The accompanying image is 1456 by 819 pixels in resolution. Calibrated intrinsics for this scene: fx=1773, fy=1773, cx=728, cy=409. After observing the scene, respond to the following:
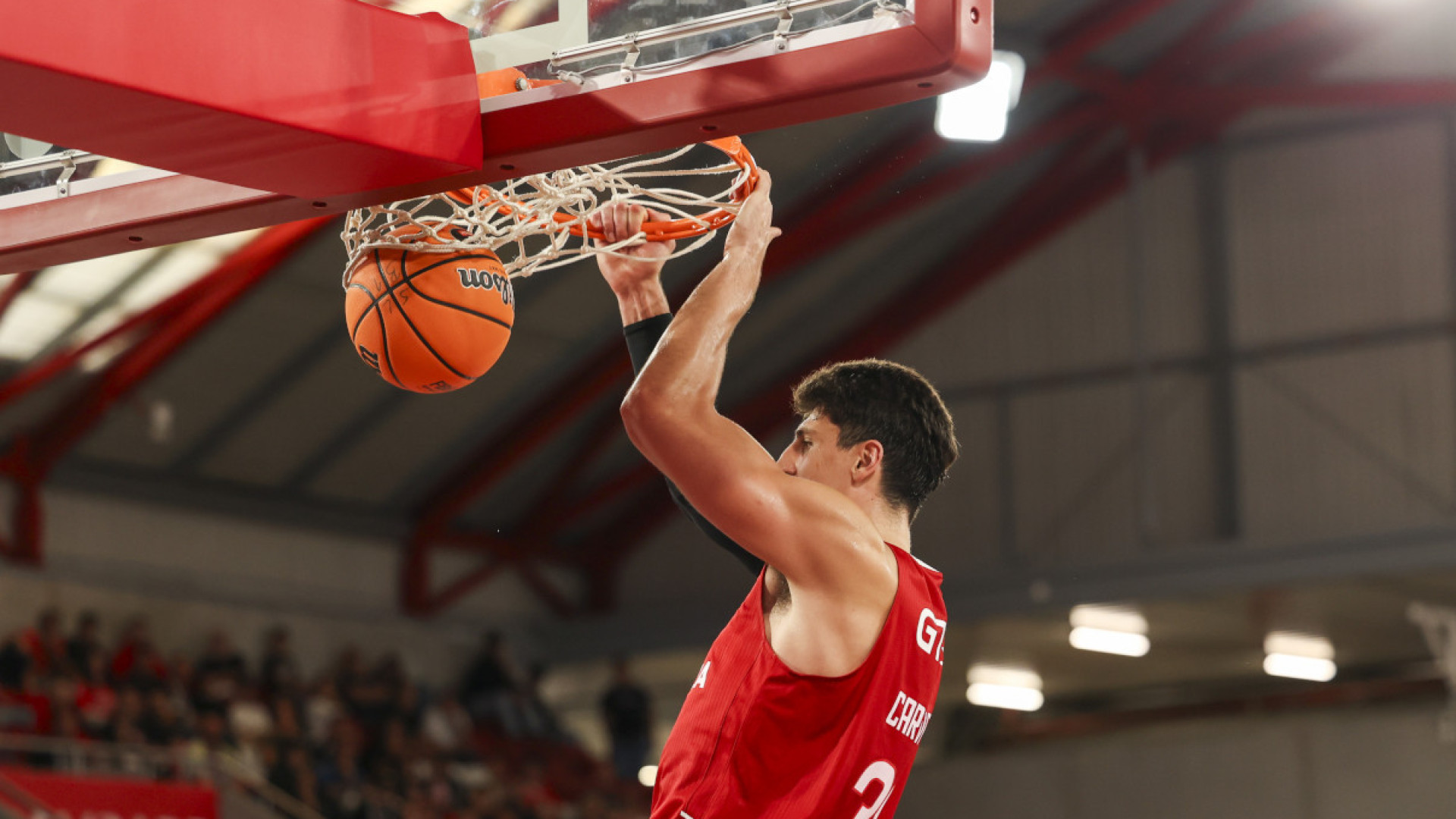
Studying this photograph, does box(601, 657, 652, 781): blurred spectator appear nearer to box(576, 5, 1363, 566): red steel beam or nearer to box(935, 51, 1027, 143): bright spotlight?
box(576, 5, 1363, 566): red steel beam

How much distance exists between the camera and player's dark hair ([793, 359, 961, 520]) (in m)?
3.49

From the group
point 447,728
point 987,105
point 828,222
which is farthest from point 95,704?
point 987,105

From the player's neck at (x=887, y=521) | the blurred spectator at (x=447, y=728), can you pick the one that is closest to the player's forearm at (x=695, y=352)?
the player's neck at (x=887, y=521)

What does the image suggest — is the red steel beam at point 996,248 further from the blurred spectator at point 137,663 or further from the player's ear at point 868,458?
the player's ear at point 868,458

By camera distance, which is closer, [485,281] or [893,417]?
[893,417]

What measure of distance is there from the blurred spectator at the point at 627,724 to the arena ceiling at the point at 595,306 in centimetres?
242

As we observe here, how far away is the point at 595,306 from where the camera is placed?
17281 millimetres

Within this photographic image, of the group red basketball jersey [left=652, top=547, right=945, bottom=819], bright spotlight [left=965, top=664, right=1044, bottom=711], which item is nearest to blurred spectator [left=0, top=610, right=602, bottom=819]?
bright spotlight [left=965, top=664, right=1044, bottom=711]

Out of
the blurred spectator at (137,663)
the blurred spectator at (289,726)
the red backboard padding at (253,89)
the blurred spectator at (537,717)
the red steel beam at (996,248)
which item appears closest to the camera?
the red backboard padding at (253,89)

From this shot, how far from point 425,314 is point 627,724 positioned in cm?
1521

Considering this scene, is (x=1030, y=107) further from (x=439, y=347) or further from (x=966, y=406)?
(x=439, y=347)

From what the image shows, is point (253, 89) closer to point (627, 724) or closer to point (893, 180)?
point (893, 180)

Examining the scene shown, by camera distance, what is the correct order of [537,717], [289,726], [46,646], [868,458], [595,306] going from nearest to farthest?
[868,458], [46,646], [289,726], [595,306], [537,717]

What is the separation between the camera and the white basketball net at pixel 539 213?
13.2 ft
